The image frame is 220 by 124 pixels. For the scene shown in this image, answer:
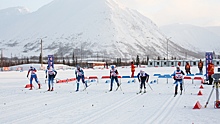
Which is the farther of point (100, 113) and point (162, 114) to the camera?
point (100, 113)

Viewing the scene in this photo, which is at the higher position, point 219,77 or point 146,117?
point 219,77

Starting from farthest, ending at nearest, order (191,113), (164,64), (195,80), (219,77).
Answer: (164,64)
(195,80)
(219,77)
(191,113)

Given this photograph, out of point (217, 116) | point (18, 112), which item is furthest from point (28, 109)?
point (217, 116)

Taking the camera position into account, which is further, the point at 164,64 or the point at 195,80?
the point at 164,64

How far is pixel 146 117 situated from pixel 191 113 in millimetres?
1885

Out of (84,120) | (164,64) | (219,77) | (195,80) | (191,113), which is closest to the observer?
(84,120)

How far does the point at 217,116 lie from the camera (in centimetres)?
1145

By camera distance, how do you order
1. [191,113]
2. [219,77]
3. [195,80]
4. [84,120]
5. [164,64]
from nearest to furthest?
1. [84,120]
2. [191,113]
3. [219,77]
4. [195,80]
5. [164,64]

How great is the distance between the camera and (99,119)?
36.4ft

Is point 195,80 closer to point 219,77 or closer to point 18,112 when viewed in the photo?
point 219,77

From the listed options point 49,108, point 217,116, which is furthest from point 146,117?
point 49,108

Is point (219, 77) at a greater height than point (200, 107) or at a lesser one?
greater

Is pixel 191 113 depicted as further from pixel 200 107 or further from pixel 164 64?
pixel 164 64

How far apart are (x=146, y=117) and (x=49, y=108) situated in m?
4.48
